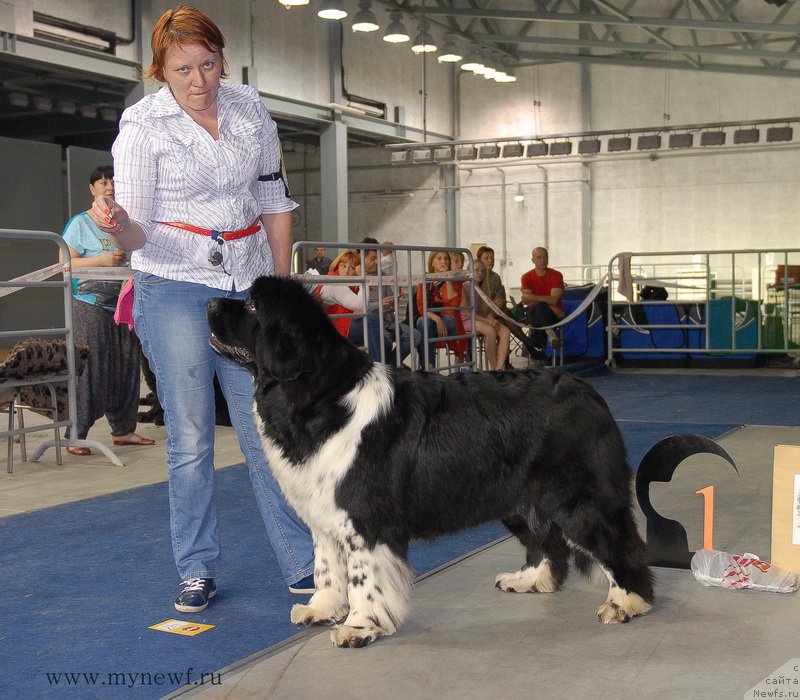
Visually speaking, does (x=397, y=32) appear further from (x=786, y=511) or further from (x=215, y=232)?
(x=786, y=511)

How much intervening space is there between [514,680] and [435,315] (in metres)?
6.00

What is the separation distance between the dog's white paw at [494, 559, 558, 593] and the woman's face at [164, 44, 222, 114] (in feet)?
6.12

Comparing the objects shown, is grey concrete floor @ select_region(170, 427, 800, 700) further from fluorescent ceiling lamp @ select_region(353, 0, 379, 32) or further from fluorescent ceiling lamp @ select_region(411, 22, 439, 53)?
fluorescent ceiling lamp @ select_region(411, 22, 439, 53)

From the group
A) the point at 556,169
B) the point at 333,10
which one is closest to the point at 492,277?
the point at 333,10

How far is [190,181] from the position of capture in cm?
296

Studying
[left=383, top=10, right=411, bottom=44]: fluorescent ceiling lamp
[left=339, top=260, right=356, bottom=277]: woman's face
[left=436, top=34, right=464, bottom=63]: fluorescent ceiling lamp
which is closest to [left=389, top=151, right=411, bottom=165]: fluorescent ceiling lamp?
[left=436, top=34, right=464, bottom=63]: fluorescent ceiling lamp

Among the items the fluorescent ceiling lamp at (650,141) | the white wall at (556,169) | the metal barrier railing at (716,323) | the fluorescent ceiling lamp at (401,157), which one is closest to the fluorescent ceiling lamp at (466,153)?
the white wall at (556,169)

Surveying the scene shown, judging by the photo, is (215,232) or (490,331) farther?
(490,331)

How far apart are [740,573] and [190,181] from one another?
225cm

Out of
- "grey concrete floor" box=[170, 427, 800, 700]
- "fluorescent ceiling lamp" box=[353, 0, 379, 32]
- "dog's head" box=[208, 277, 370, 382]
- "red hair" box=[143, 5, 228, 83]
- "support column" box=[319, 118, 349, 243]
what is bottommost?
"grey concrete floor" box=[170, 427, 800, 700]

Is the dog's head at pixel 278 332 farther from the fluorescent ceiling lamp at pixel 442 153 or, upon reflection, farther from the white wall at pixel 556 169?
the fluorescent ceiling lamp at pixel 442 153

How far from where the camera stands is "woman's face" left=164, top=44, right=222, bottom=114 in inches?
113

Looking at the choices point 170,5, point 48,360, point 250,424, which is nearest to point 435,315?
point 48,360

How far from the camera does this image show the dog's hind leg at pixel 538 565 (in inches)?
126
